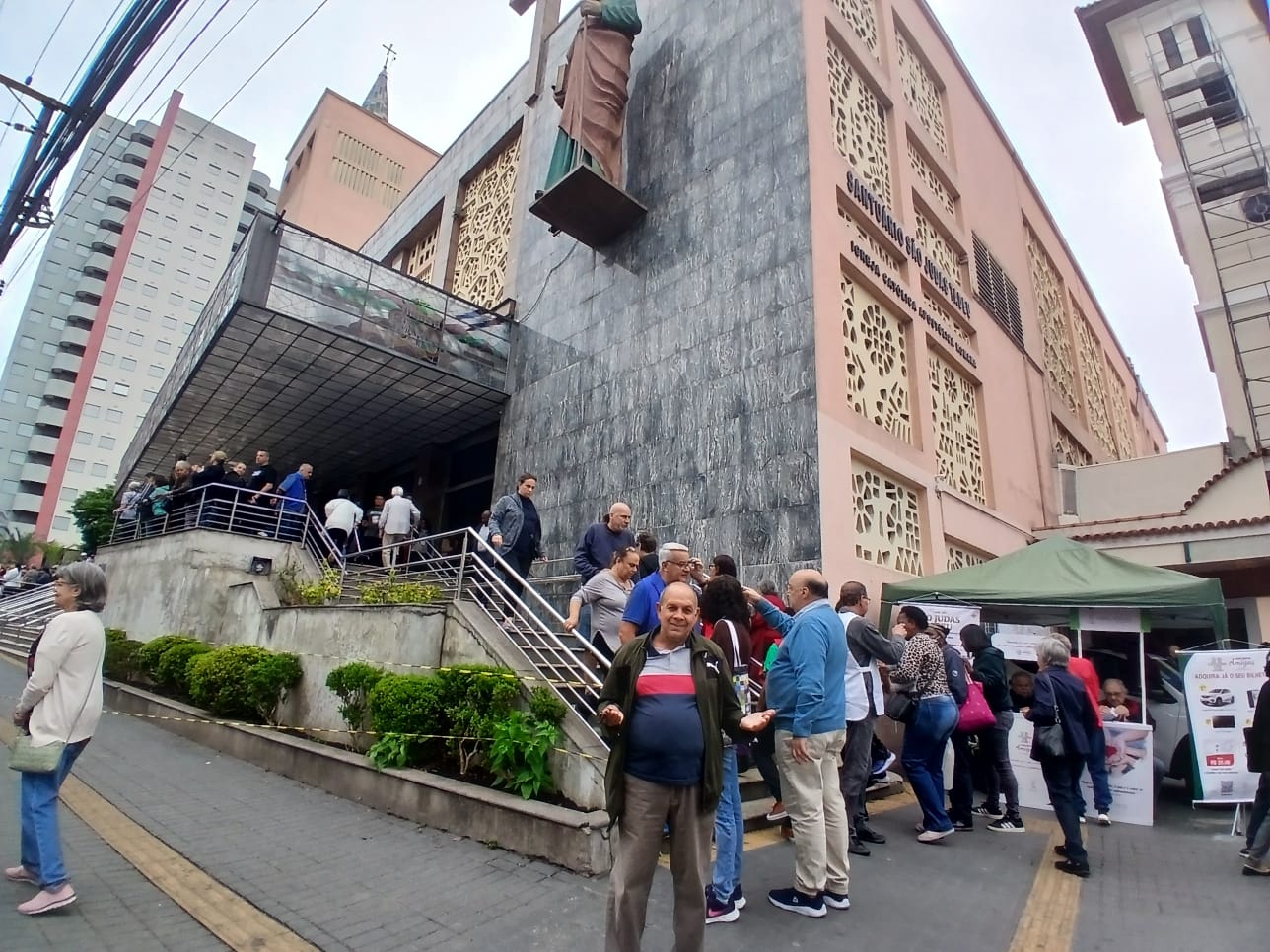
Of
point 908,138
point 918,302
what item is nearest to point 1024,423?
point 918,302

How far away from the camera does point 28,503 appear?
51.3 meters

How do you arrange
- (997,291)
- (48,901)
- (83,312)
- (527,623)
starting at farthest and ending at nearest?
(83,312) < (997,291) < (527,623) < (48,901)

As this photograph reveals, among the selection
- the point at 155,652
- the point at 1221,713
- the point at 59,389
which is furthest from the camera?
the point at 59,389

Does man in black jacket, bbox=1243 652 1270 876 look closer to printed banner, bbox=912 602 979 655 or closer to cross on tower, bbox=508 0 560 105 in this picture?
printed banner, bbox=912 602 979 655

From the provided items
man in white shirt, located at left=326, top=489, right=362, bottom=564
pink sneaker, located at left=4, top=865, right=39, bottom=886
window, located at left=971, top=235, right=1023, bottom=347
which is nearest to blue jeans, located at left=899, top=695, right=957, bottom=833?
pink sneaker, located at left=4, top=865, right=39, bottom=886

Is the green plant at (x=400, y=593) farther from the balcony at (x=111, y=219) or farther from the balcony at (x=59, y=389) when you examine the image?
the balcony at (x=111, y=219)

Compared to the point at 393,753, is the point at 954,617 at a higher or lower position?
higher

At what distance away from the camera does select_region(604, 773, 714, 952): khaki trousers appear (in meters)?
2.63

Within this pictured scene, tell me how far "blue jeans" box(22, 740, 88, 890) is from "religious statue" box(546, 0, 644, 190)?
424 inches

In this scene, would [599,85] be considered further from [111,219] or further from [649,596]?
[111,219]

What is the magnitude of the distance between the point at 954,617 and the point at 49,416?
6647 cm

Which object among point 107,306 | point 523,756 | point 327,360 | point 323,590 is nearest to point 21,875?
point 523,756

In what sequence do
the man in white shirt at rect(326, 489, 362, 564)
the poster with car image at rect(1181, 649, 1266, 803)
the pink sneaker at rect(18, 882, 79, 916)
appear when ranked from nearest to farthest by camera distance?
the pink sneaker at rect(18, 882, 79, 916), the poster with car image at rect(1181, 649, 1266, 803), the man in white shirt at rect(326, 489, 362, 564)

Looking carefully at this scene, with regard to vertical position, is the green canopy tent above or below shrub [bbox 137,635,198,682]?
above
